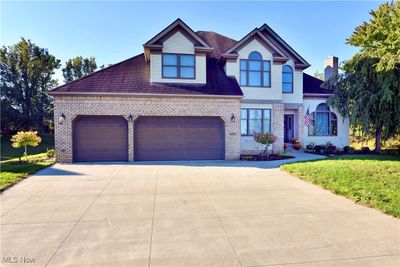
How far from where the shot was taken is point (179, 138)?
A: 1350cm

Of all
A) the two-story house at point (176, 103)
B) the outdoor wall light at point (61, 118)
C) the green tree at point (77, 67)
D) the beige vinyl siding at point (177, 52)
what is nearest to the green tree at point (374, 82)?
the two-story house at point (176, 103)

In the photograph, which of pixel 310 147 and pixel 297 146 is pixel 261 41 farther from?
pixel 310 147

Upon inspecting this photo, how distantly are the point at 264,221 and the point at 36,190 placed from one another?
21.8 feet

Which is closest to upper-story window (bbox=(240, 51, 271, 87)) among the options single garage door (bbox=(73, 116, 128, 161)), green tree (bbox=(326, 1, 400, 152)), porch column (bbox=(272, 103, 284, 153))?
porch column (bbox=(272, 103, 284, 153))

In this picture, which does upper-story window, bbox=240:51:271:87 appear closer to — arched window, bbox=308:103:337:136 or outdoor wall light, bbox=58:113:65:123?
arched window, bbox=308:103:337:136

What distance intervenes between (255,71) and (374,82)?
24.7 ft

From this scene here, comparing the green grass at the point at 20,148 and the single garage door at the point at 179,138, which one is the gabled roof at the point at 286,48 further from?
the green grass at the point at 20,148

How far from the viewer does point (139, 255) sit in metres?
3.54

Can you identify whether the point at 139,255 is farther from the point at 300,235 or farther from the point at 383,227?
the point at 383,227

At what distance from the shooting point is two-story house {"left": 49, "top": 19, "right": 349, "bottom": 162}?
12.7m

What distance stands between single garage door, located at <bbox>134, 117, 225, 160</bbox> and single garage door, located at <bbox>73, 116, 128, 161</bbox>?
805 millimetres

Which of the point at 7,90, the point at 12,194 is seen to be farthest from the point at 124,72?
the point at 7,90

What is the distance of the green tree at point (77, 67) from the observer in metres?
36.7

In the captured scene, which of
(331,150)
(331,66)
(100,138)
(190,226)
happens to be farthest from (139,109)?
(331,66)
